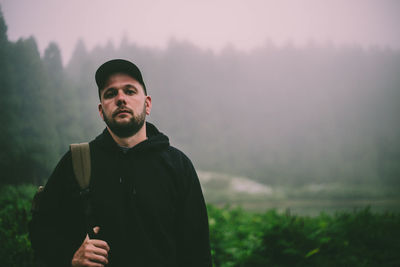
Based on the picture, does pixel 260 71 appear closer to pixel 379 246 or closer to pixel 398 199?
pixel 398 199

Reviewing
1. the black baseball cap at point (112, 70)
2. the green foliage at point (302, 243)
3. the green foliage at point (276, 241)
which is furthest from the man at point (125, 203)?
the green foliage at point (302, 243)

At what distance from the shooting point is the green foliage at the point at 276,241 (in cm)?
295

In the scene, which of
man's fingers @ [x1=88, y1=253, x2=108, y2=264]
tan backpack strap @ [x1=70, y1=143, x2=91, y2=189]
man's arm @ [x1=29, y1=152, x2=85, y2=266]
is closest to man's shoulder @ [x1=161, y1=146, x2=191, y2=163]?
tan backpack strap @ [x1=70, y1=143, x2=91, y2=189]

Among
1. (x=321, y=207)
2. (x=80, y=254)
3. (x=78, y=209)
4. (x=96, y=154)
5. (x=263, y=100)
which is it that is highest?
(x=263, y=100)

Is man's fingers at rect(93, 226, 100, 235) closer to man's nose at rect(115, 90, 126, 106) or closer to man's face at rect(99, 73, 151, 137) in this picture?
man's face at rect(99, 73, 151, 137)

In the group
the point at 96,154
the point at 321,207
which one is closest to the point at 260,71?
the point at 321,207

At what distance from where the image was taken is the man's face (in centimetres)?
152

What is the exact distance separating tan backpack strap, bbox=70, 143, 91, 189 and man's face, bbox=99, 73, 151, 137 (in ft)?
0.69

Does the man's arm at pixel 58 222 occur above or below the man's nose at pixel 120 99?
below

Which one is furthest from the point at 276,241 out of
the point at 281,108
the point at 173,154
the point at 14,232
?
the point at 281,108

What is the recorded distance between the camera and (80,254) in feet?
4.33

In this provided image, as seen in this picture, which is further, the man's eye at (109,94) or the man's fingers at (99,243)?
the man's eye at (109,94)

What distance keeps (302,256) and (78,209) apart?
9.96 feet

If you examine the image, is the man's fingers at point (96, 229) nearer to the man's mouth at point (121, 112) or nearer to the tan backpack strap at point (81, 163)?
the tan backpack strap at point (81, 163)
